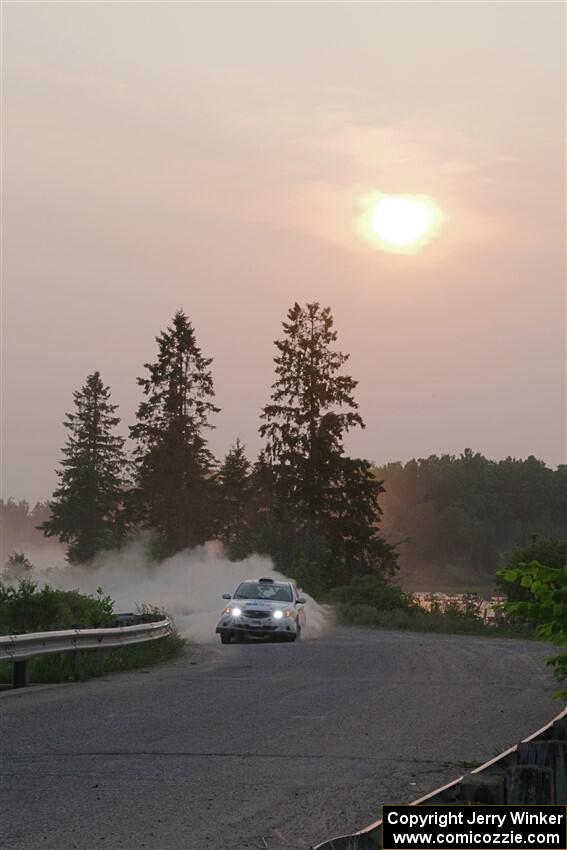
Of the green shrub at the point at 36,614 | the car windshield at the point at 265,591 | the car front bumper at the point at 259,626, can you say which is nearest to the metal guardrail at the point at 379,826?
the green shrub at the point at 36,614

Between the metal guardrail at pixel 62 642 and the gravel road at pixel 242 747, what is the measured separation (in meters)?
0.66

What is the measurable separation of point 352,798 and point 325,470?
68.9m

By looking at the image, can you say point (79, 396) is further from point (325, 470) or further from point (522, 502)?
point (522, 502)

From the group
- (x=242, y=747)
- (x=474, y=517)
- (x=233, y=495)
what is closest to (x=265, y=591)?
(x=242, y=747)

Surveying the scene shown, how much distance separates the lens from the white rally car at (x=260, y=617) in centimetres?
3141

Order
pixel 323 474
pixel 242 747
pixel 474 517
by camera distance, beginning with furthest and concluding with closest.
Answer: pixel 474 517 → pixel 323 474 → pixel 242 747

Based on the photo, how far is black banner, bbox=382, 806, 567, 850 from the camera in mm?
4816

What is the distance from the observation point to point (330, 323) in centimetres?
8188

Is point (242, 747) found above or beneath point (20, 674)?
beneath

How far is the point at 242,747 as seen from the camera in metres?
11.8

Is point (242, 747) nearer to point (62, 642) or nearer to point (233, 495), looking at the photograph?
point (62, 642)

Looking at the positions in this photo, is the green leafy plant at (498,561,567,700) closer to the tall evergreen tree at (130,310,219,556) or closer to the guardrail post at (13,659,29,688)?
the guardrail post at (13,659,29,688)

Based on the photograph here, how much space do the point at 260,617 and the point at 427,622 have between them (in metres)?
14.4

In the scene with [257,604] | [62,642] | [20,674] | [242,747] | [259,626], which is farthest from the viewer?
[257,604]
